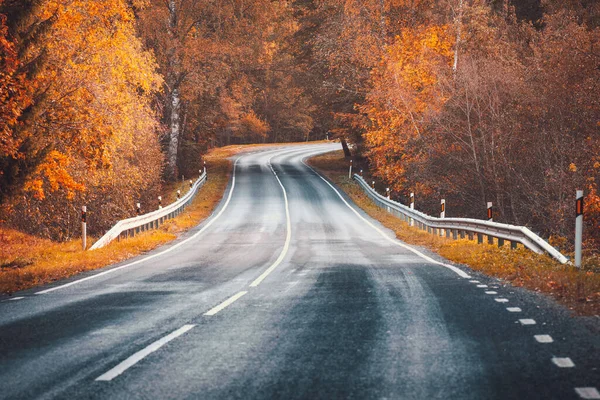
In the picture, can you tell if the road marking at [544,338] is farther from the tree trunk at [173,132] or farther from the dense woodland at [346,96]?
the tree trunk at [173,132]

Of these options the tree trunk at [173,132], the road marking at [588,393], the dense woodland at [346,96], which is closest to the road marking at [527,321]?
the road marking at [588,393]

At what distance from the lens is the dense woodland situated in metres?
17.6

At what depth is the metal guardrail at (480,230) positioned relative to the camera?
13.1 meters

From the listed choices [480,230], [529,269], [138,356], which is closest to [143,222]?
[480,230]

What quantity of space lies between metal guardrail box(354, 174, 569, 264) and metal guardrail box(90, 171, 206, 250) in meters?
10.8

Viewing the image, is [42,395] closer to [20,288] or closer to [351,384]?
[351,384]

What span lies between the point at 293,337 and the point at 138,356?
5.35 feet

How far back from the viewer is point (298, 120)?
97.4 m

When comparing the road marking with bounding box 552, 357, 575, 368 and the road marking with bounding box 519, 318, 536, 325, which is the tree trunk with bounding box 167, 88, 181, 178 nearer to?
the road marking with bounding box 519, 318, 536, 325

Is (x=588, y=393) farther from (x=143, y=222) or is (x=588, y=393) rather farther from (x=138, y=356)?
(x=143, y=222)

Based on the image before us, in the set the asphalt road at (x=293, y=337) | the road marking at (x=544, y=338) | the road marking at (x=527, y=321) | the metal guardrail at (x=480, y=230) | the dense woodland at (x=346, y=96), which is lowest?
the asphalt road at (x=293, y=337)

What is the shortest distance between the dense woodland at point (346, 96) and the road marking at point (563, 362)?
12.5 m

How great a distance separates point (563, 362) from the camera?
5.39 m

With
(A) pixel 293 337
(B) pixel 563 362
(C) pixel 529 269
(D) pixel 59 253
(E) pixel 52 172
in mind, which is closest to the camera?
(B) pixel 563 362
